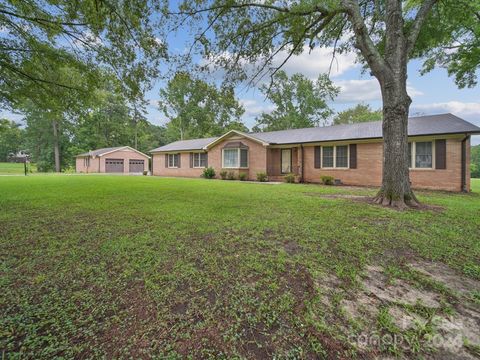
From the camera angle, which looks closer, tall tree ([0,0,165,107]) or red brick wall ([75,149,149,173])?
tall tree ([0,0,165,107])

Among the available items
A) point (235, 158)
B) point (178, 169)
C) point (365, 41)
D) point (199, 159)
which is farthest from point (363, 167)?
point (178, 169)

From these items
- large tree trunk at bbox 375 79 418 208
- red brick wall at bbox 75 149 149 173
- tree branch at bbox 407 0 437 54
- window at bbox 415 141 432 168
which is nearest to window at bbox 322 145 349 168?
window at bbox 415 141 432 168

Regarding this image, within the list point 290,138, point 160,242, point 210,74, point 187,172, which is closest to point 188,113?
point 187,172

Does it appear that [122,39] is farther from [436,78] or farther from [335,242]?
[436,78]

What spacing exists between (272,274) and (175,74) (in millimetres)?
6845

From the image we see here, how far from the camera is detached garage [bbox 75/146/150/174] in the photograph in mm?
33750

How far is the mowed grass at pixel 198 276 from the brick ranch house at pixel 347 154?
7.60 meters

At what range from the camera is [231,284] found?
2.51 m

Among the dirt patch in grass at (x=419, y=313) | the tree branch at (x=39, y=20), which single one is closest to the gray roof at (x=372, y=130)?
the dirt patch in grass at (x=419, y=313)

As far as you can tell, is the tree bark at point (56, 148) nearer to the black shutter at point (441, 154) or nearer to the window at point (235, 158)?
the window at point (235, 158)

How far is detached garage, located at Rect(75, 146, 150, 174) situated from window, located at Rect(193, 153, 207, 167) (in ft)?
60.6

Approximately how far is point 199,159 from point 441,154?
58.5 ft

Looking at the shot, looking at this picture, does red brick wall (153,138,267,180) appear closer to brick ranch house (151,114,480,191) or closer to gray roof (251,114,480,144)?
brick ranch house (151,114,480,191)

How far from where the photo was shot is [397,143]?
6.53 metres
